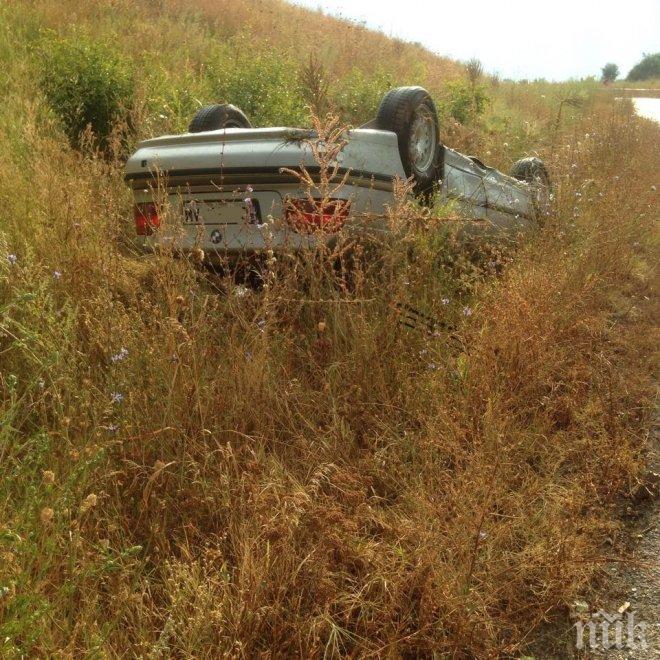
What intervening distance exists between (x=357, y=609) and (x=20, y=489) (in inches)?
47.2

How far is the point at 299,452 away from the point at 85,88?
5.65 meters

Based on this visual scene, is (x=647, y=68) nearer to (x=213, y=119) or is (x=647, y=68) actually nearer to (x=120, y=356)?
(x=213, y=119)

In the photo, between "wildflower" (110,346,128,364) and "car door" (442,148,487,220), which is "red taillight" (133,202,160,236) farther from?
"car door" (442,148,487,220)

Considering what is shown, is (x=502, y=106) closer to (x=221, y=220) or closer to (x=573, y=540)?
(x=221, y=220)

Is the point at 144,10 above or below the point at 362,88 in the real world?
above

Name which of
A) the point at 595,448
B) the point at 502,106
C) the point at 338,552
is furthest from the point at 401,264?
the point at 502,106

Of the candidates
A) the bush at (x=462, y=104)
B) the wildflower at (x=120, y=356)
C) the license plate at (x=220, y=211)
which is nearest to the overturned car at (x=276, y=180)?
the license plate at (x=220, y=211)

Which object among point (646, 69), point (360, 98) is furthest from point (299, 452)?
point (646, 69)

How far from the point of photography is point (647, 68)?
2058 inches

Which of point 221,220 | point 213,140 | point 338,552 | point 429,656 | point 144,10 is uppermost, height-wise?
point 144,10

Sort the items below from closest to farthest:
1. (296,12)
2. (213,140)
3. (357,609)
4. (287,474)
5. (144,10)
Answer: (357,609) → (287,474) → (213,140) → (144,10) → (296,12)

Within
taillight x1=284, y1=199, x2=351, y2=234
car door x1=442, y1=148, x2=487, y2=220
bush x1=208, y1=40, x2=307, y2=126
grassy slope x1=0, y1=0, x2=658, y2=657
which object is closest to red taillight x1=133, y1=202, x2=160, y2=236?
grassy slope x1=0, y1=0, x2=658, y2=657

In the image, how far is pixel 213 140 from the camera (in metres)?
3.73
